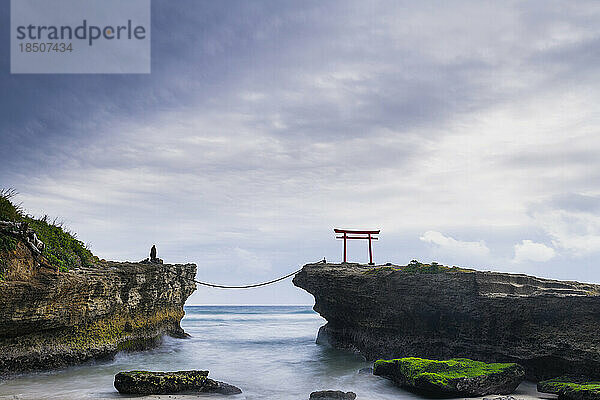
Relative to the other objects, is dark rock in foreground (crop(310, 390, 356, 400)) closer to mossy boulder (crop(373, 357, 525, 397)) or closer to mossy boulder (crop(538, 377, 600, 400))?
mossy boulder (crop(373, 357, 525, 397))

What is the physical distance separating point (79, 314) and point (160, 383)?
16.3 ft

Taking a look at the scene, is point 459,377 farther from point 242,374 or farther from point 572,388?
point 242,374

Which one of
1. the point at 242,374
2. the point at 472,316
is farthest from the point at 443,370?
the point at 242,374

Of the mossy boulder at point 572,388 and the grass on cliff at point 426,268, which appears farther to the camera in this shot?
the grass on cliff at point 426,268

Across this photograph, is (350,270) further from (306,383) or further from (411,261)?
(306,383)

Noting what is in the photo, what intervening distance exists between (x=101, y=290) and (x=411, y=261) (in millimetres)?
11138

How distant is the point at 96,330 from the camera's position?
51.8ft

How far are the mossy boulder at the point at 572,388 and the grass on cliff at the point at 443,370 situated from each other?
0.87 metres

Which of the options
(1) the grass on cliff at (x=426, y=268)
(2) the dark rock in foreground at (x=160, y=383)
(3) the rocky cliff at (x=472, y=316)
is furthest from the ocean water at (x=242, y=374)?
(1) the grass on cliff at (x=426, y=268)

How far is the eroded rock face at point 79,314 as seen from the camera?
40.3 ft

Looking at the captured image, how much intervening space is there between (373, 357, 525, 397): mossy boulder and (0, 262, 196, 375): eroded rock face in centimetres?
1015

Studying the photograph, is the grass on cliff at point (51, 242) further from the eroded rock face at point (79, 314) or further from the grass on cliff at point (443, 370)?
the grass on cliff at point (443, 370)

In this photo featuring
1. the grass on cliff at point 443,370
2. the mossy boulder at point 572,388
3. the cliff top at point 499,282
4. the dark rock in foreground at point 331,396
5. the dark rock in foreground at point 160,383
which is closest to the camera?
the mossy boulder at point 572,388

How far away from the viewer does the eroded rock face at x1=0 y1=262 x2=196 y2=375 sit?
1229cm
